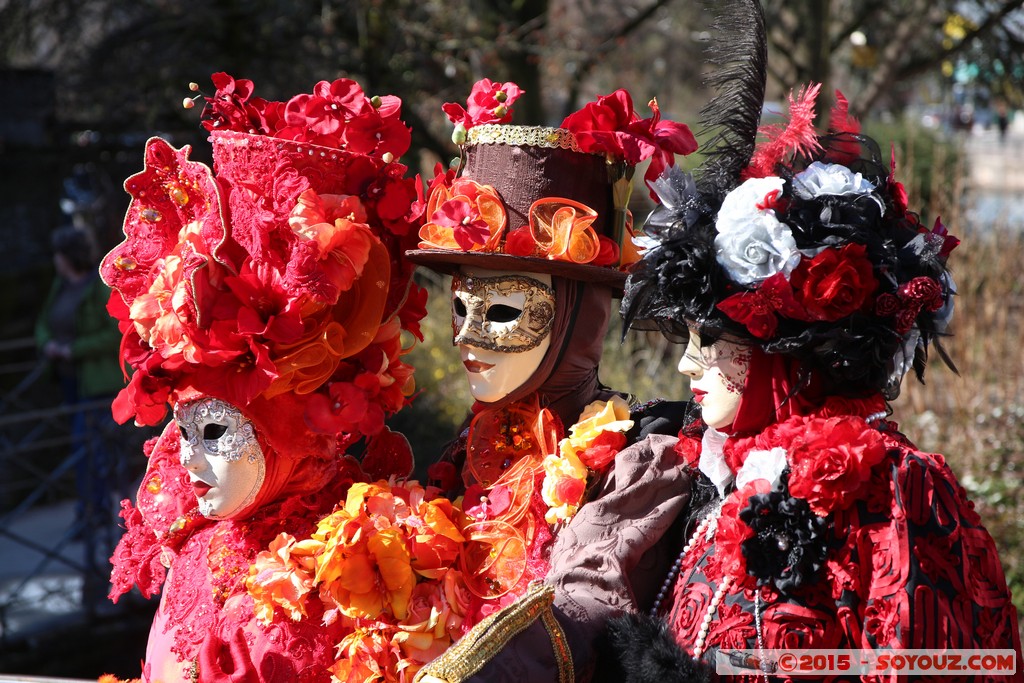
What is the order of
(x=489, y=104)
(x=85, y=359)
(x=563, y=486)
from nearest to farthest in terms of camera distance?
(x=563, y=486)
(x=489, y=104)
(x=85, y=359)

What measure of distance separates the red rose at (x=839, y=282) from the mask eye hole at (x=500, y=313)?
0.79 m

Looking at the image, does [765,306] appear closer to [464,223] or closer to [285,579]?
[464,223]

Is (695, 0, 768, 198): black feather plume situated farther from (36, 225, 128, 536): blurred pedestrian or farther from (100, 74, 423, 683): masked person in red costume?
(36, 225, 128, 536): blurred pedestrian

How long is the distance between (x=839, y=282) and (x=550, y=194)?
822mm

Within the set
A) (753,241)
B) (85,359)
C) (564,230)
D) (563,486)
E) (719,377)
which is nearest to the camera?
(753,241)

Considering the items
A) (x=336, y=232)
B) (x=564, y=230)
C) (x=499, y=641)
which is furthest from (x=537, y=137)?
(x=499, y=641)

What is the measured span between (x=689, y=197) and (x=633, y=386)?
Answer: 3.65 m

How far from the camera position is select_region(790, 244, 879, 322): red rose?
2.10m

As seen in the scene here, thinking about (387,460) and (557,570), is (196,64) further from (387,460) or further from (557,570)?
(557,570)

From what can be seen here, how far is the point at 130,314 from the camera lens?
2.63m

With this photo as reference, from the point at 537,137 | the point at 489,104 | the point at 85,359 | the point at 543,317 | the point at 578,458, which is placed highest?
the point at 85,359

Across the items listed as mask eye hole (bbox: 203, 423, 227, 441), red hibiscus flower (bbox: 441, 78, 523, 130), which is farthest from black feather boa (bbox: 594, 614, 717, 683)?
red hibiscus flower (bbox: 441, 78, 523, 130)

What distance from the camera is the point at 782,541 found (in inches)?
83.2

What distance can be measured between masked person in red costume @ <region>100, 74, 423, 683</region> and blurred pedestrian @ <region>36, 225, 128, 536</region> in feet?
10.1
